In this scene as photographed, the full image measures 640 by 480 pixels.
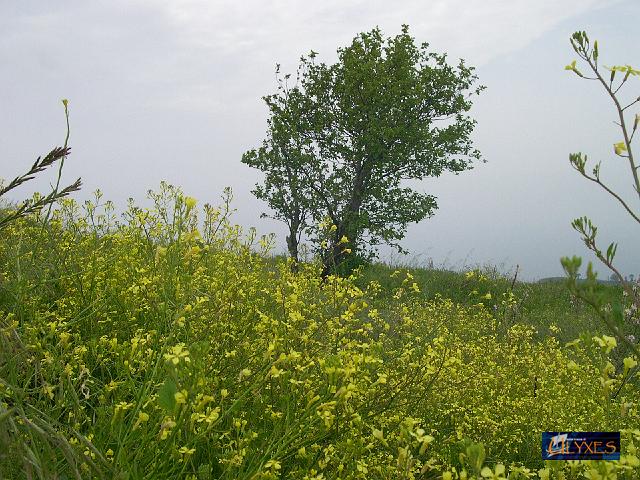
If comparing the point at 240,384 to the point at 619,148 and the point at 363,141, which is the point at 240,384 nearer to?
the point at 619,148

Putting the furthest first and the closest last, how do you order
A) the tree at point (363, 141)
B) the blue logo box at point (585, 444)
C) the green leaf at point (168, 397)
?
the tree at point (363, 141)
the blue logo box at point (585, 444)
the green leaf at point (168, 397)

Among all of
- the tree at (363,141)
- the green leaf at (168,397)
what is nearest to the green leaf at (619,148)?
the green leaf at (168,397)

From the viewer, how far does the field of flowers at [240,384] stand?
2199 millimetres

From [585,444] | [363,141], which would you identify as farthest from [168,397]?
[363,141]

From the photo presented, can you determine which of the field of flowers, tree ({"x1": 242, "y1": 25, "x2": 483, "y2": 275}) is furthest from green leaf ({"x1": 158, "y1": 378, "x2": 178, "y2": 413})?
tree ({"x1": 242, "y1": 25, "x2": 483, "y2": 275})

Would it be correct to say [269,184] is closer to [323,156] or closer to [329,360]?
[323,156]

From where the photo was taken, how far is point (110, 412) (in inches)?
113

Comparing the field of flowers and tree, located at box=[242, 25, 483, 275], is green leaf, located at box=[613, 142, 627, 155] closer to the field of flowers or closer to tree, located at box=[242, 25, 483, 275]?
the field of flowers

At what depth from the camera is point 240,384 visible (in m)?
3.29

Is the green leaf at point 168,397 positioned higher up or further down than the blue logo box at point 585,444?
higher up

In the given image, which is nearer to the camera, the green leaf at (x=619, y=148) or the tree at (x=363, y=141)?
the green leaf at (x=619, y=148)

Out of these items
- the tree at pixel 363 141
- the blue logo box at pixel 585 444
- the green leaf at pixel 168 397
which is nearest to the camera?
the green leaf at pixel 168 397

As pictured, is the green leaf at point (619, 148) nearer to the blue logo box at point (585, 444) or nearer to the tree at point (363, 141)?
the blue logo box at point (585, 444)

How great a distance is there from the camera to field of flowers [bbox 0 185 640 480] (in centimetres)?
220
